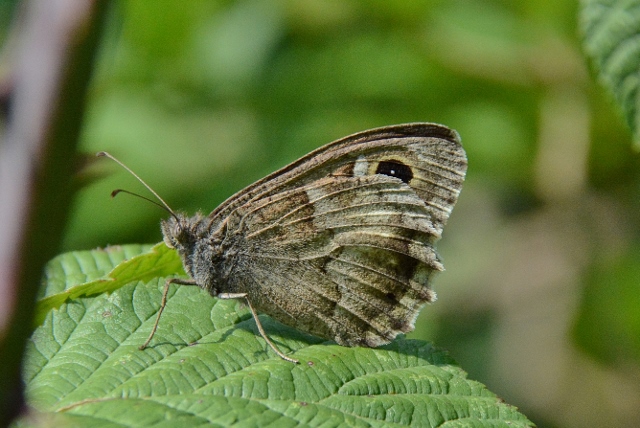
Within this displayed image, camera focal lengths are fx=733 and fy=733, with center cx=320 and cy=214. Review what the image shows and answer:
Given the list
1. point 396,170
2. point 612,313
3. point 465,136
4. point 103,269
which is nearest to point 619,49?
point 396,170

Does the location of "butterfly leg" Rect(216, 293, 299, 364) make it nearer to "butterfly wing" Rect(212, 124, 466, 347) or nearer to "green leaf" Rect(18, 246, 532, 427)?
"green leaf" Rect(18, 246, 532, 427)

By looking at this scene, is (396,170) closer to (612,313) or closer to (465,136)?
(465,136)

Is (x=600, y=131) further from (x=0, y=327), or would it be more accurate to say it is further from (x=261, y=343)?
(x=0, y=327)

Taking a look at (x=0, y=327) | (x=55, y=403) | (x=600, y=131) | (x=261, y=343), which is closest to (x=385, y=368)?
(x=261, y=343)

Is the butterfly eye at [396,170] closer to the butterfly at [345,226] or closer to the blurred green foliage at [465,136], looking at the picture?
the butterfly at [345,226]

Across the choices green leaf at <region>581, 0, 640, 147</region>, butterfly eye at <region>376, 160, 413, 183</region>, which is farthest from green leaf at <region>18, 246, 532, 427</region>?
green leaf at <region>581, 0, 640, 147</region>

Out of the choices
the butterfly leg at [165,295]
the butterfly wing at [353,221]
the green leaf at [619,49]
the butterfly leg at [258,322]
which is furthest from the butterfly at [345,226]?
the green leaf at [619,49]
